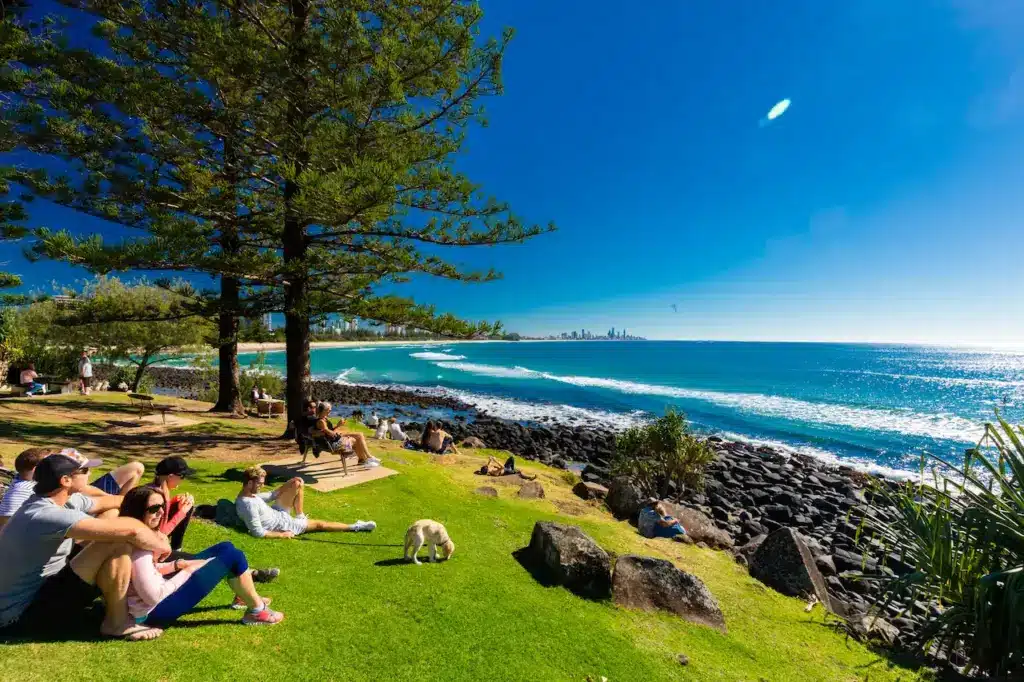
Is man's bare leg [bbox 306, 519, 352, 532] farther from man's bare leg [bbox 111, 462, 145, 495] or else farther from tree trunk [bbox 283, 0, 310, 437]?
tree trunk [bbox 283, 0, 310, 437]

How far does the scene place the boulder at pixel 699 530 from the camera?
8609 mm

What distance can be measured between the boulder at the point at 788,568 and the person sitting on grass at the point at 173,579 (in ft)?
21.3

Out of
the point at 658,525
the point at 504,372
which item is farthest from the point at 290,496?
the point at 504,372

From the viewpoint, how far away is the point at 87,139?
27.0 ft

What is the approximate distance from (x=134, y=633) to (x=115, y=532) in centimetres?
85

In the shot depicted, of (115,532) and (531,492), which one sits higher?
(115,532)

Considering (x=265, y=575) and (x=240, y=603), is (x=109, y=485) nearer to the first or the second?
(x=265, y=575)

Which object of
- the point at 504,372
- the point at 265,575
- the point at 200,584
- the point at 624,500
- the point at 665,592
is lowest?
the point at 504,372

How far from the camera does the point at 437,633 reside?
3857 millimetres

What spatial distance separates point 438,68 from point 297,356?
706 centimetres

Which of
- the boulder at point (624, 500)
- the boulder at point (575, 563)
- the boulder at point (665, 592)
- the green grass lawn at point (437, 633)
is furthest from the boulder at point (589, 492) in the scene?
the boulder at point (665, 592)

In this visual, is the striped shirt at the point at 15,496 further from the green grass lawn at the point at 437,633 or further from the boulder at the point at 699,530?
the boulder at the point at 699,530

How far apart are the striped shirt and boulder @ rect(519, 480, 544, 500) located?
22.9 ft

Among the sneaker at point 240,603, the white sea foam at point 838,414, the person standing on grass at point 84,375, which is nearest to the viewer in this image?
the sneaker at point 240,603
